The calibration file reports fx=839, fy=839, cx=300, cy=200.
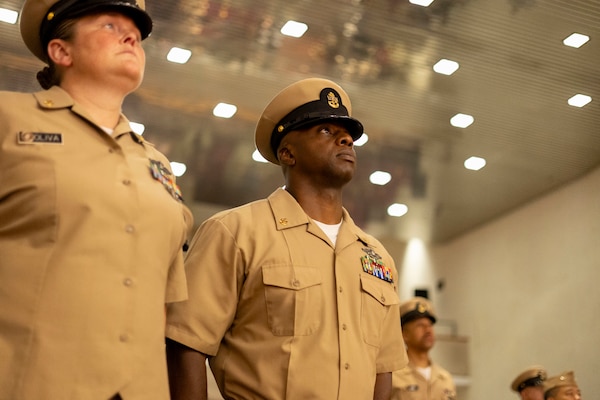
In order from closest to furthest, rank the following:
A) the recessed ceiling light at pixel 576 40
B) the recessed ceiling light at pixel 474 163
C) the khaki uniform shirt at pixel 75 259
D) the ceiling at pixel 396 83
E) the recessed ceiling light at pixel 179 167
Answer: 1. the khaki uniform shirt at pixel 75 259
2. the ceiling at pixel 396 83
3. the recessed ceiling light at pixel 576 40
4. the recessed ceiling light at pixel 474 163
5. the recessed ceiling light at pixel 179 167

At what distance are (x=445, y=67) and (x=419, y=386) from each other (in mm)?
4170

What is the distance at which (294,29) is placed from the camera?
27.9 feet

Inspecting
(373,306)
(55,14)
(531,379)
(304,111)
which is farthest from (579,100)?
(55,14)

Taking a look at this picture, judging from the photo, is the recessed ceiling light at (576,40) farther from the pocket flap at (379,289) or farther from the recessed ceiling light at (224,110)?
the pocket flap at (379,289)

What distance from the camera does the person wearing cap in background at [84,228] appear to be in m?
1.76

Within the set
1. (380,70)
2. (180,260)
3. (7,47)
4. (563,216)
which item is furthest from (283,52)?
(180,260)

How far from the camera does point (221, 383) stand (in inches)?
104

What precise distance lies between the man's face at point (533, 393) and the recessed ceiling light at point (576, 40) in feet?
11.8

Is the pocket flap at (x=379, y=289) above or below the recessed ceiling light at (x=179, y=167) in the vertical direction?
below

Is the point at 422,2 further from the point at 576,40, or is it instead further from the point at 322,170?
the point at 322,170

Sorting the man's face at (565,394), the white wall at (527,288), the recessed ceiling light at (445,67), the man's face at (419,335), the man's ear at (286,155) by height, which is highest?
the recessed ceiling light at (445,67)

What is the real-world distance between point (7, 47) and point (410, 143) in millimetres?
5241

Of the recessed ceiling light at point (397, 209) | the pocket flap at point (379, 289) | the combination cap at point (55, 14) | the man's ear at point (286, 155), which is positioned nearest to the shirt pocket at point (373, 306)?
the pocket flap at point (379, 289)

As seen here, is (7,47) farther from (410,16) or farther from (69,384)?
(69,384)
